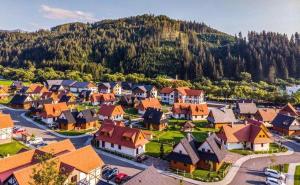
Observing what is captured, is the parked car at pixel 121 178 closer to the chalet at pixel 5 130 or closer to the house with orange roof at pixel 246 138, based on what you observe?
the house with orange roof at pixel 246 138

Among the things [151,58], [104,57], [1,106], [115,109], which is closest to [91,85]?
[1,106]

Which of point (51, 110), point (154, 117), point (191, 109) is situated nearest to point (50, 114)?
point (51, 110)

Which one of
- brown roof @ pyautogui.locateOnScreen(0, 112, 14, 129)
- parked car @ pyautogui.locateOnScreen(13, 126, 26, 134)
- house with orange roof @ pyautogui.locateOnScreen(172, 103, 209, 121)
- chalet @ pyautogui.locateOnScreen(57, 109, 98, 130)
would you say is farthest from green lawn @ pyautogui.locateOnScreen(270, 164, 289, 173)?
parked car @ pyautogui.locateOnScreen(13, 126, 26, 134)

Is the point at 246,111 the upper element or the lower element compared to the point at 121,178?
upper

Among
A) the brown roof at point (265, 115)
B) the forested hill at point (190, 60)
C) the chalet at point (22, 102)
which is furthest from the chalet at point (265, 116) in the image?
the forested hill at point (190, 60)

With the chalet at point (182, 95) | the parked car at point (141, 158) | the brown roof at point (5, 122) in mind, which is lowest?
the parked car at point (141, 158)

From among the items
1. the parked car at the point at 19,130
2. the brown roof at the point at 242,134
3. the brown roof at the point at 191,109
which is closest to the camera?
the brown roof at the point at 242,134

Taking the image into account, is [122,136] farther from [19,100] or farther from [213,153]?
[19,100]
